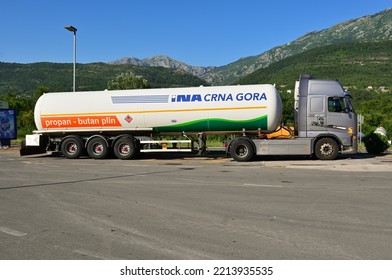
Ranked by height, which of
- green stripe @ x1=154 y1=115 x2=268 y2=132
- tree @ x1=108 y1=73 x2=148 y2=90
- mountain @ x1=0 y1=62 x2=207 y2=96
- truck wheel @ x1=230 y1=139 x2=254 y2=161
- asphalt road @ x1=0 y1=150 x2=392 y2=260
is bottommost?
asphalt road @ x1=0 y1=150 x2=392 y2=260

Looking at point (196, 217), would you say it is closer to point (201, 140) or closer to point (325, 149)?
point (201, 140)

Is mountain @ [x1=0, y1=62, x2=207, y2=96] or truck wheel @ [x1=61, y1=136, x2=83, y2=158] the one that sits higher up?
mountain @ [x1=0, y1=62, x2=207, y2=96]

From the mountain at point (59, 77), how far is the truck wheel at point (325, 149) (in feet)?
436

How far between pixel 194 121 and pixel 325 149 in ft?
Result: 20.1

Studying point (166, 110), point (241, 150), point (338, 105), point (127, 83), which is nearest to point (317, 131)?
point (338, 105)

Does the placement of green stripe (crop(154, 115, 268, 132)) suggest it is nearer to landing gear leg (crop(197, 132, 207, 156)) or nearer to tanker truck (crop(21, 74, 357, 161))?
tanker truck (crop(21, 74, 357, 161))

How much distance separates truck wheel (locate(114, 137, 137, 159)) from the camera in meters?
18.7

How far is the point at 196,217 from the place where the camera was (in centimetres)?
679

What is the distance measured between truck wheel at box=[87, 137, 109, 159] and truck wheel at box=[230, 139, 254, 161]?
6.28 meters

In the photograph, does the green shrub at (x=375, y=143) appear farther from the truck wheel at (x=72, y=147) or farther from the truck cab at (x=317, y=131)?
the truck wheel at (x=72, y=147)

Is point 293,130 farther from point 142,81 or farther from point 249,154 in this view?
point 142,81

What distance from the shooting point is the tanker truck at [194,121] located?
1738cm

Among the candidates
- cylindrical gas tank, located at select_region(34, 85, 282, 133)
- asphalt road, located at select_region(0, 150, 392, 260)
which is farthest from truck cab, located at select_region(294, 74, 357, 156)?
asphalt road, located at select_region(0, 150, 392, 260)
